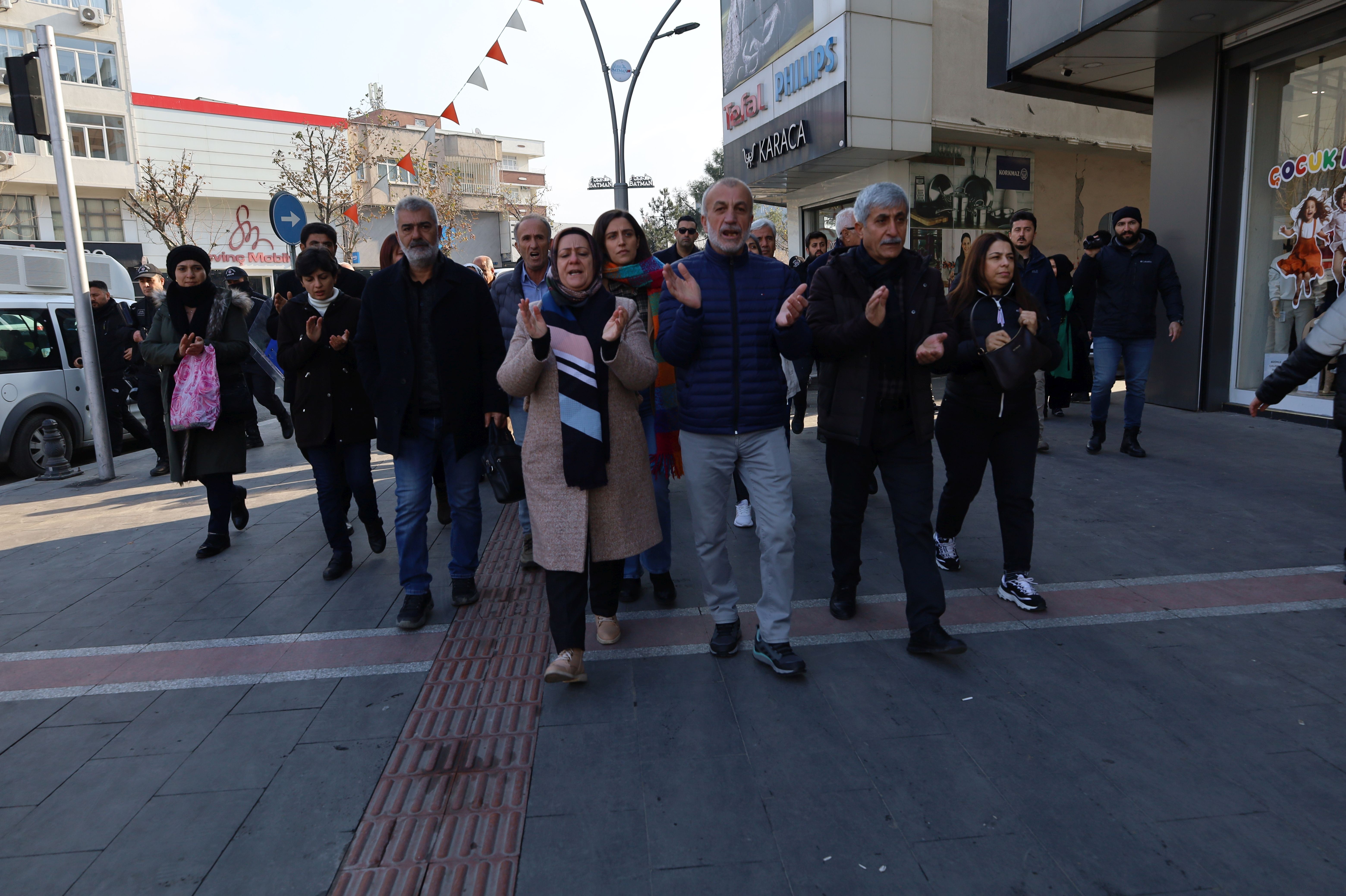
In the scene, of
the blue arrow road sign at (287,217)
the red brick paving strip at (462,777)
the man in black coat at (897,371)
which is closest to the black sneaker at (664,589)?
the red brick paving strip at (462,777)

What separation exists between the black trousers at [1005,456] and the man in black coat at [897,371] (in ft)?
1.36

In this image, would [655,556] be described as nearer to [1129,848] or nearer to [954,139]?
[1129,848]

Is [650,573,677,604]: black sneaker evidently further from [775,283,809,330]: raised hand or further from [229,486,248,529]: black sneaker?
[229,486,248,529]: black sneaker

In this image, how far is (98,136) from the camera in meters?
32.8

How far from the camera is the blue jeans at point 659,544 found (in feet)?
14.1

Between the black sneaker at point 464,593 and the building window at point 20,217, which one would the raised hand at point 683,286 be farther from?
the building window at point 20,217

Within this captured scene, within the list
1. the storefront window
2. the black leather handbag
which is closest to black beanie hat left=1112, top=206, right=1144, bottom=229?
the storefront window

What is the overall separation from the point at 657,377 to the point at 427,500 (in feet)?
4.69

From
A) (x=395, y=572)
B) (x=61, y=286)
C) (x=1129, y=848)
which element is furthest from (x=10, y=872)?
(x=61, y=286)

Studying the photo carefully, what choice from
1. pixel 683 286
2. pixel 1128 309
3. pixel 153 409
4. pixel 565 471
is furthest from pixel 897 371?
pixel 153 409

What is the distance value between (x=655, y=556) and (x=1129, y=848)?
8.34 feet

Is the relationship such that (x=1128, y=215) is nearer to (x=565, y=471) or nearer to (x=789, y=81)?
(x=565, y=471)

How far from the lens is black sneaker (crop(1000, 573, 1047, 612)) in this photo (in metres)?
4.07

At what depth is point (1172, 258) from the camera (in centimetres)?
941
